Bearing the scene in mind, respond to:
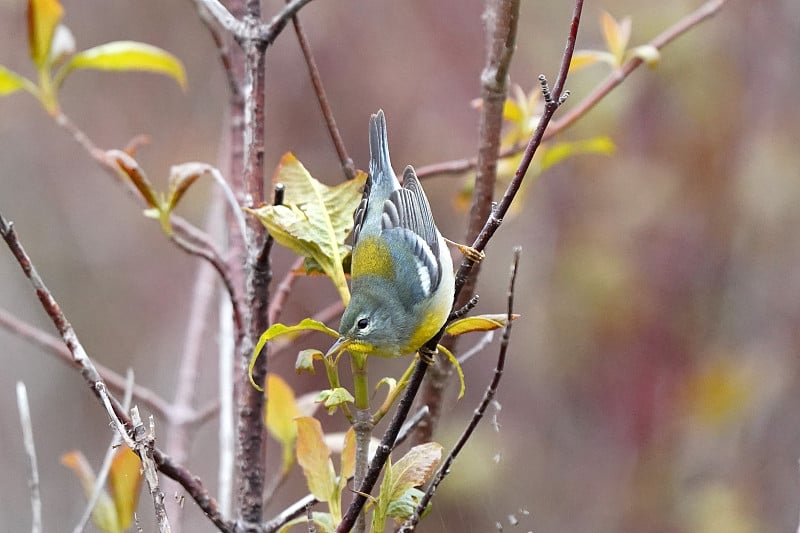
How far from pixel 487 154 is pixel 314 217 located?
0.43 m

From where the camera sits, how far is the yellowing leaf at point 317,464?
112 centimetres

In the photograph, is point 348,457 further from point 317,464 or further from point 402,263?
point 402,263

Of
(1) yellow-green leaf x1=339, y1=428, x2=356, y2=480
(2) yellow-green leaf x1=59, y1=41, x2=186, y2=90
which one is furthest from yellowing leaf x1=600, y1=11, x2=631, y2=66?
(1) yellow-green leaf x1=339, y1=428, x2=356, y2=480

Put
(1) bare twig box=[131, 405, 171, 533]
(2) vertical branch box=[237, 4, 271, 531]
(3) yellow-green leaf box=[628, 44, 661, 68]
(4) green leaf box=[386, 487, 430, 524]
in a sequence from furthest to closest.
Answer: (3) yellow-green leaf box=[628, 44, 661, 68] → (2) vertical branch box=[237, 4, 271, 531] → (4) green leaf box=[386, 487, 430, 524] → (1) bare twig box=[131, 405, 171, 533]

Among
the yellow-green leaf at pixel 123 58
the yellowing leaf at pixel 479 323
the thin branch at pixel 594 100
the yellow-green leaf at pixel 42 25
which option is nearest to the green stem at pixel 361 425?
the yellowing leaf at pixel 479 323

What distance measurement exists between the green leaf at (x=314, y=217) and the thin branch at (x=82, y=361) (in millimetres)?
267

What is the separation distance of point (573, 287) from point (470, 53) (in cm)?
134

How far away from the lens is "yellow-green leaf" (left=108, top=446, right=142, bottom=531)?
4.65 ft

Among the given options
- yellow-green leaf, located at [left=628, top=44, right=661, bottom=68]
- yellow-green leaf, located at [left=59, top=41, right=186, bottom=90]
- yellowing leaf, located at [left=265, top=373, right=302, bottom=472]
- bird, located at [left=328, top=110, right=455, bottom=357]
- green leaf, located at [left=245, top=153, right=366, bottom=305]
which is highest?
yellow-green leaf, located at [left=628, top=44, right=661, bottom=68]

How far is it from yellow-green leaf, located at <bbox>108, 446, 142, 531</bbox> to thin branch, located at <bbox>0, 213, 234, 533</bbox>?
0.35 metres

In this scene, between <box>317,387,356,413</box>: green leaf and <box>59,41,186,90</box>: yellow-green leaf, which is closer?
<box>317,387,356,413</box>: green leaf

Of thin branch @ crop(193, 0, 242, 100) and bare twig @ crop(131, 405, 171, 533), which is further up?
thin branch @ crop(193, 0, 242, 100)

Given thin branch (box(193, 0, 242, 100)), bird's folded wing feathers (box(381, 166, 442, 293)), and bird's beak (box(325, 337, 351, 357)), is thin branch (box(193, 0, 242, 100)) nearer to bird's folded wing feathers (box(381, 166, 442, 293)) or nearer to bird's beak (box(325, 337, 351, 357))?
bird's folded wing feathers (box(381, 166, 442, 293))

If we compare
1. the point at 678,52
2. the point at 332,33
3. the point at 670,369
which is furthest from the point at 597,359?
the point at 332,33
